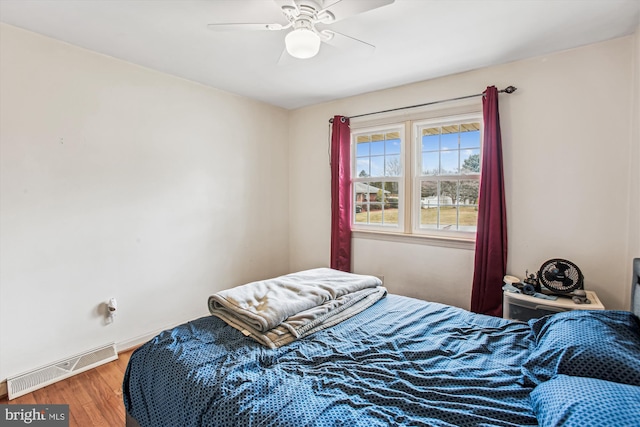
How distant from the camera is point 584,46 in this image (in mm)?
2334

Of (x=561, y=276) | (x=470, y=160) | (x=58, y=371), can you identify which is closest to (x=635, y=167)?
→ (x=561, y=276)

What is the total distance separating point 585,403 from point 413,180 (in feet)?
8.33

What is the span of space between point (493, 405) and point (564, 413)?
0.78 feet

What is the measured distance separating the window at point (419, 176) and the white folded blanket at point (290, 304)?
134 cm

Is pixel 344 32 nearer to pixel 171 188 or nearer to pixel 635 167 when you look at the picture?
pixel 171 188

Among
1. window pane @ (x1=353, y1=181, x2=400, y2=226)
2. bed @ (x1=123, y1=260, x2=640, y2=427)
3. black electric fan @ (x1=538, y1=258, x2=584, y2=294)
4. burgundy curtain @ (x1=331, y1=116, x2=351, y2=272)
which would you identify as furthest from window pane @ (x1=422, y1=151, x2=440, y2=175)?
bed @ (x1=123, y1=260, x2=640, y2=427)

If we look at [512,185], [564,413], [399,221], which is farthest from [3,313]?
[512,185]

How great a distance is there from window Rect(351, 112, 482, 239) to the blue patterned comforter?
1.52 meters

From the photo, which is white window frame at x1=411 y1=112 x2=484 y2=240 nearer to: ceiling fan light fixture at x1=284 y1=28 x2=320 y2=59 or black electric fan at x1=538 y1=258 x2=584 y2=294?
black electric fan at x1=538 y1=258 x2=584 y2=294

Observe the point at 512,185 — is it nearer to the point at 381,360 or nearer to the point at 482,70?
the point at 482,70

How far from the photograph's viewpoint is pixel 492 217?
266 centimetres

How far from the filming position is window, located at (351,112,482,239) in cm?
299

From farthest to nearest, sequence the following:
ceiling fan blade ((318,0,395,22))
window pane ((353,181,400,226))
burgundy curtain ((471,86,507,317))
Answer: window pane ((353,181,400,226))
burgundy curtain ((471,86,507,317))
ceiling fan blade ((318,0,395,22))

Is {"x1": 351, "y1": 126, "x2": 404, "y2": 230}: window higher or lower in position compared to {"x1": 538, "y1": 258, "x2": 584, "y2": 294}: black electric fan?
higher
